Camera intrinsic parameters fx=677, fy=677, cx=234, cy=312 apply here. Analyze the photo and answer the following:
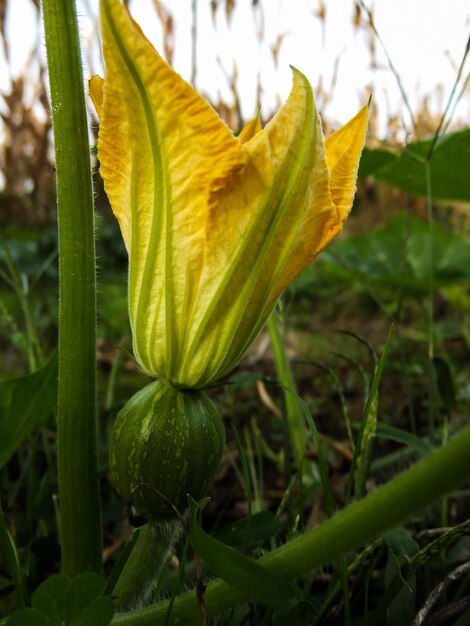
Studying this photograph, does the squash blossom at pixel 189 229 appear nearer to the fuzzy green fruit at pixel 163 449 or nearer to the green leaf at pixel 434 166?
the fuzzy green fruit at pixel 163 449

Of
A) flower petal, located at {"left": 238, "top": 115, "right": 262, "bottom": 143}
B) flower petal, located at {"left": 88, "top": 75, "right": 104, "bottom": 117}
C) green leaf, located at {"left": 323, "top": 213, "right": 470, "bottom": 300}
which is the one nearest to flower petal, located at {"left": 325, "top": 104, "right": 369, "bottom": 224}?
flower petal, located at {"left": 238, "top": 115, "right": 262, "bottom": 143}

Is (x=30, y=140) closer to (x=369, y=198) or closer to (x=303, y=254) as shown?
(x=369, y=198)

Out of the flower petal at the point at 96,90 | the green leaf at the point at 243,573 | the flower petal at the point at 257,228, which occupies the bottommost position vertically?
the green leaf at the point at 243,573

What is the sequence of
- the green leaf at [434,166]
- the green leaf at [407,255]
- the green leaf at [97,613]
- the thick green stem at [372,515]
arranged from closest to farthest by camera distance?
the thick green stem at [372,515] < the green leaf at [97,613] < the green leaf at [434,166] < the green leaf at [407,255]

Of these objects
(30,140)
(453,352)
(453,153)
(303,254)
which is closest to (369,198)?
(30,140)

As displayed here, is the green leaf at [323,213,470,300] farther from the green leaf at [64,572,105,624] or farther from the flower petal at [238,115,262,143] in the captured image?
the green leaf at [64,572,105,624]

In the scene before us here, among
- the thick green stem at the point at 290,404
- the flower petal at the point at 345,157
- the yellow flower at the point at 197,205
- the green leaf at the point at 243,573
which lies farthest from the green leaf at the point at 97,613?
the thick green stem at the point at 290,404
